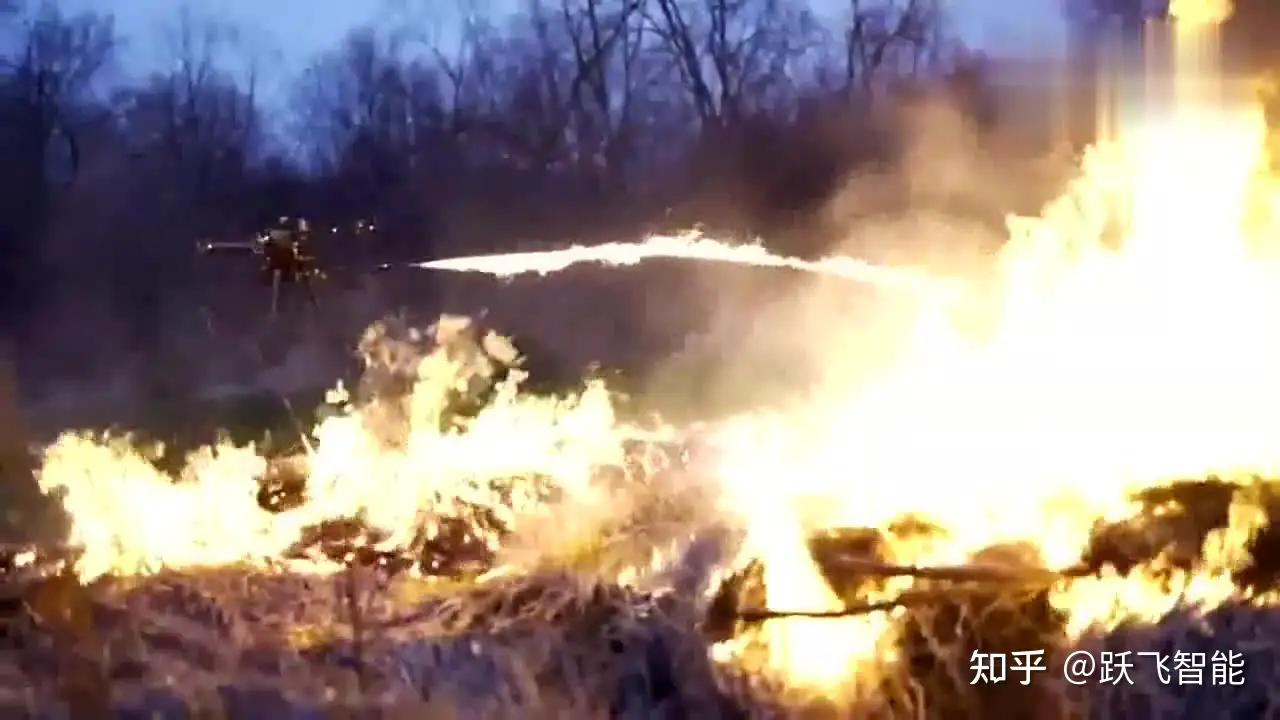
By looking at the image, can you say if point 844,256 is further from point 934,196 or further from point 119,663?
point 119,663

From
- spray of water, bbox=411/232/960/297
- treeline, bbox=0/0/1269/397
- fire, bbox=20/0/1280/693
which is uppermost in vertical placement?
treeline, bbox=0/0/1269/397

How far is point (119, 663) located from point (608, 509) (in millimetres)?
1497

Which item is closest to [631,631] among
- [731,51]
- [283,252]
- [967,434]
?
[967,434]

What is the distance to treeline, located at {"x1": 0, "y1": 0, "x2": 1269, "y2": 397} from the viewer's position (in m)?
5.19

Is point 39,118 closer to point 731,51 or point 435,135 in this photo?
point 435,135

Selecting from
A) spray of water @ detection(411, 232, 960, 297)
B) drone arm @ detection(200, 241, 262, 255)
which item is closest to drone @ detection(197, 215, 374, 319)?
drone arm @ detection(200, 241, 262, 255)

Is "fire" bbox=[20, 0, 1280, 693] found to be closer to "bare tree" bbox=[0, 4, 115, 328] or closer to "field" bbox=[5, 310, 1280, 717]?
"field" bbox=[5, 310, 1280, 717]

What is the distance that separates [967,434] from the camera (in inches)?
175

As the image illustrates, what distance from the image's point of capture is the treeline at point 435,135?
204 inches

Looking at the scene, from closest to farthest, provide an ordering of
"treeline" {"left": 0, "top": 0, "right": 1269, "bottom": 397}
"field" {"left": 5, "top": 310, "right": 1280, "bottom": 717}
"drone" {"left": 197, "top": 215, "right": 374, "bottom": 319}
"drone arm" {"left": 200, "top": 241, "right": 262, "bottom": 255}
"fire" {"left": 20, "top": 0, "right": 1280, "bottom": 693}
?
"field" {"left": 5, "top": 310, "right": 1280, "bottom": 717}, "fire" {"left": 20, "top": 0, "right": 1280, "bottom": 693}, "drone" {"left": 197, "top": 215, "right": 374, "bottom": 319}, "drone arm" {"left": 200, "top": 241, "right": 262, "bottom": 255}, "treeline" {"left": 0, "top": 0, "right": 1269, "bottom": 397}

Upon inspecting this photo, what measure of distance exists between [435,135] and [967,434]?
227 cm

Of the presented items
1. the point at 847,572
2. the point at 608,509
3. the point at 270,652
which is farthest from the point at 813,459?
the point at 270,652

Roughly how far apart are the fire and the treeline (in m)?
0.25

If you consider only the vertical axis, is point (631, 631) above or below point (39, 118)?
below
